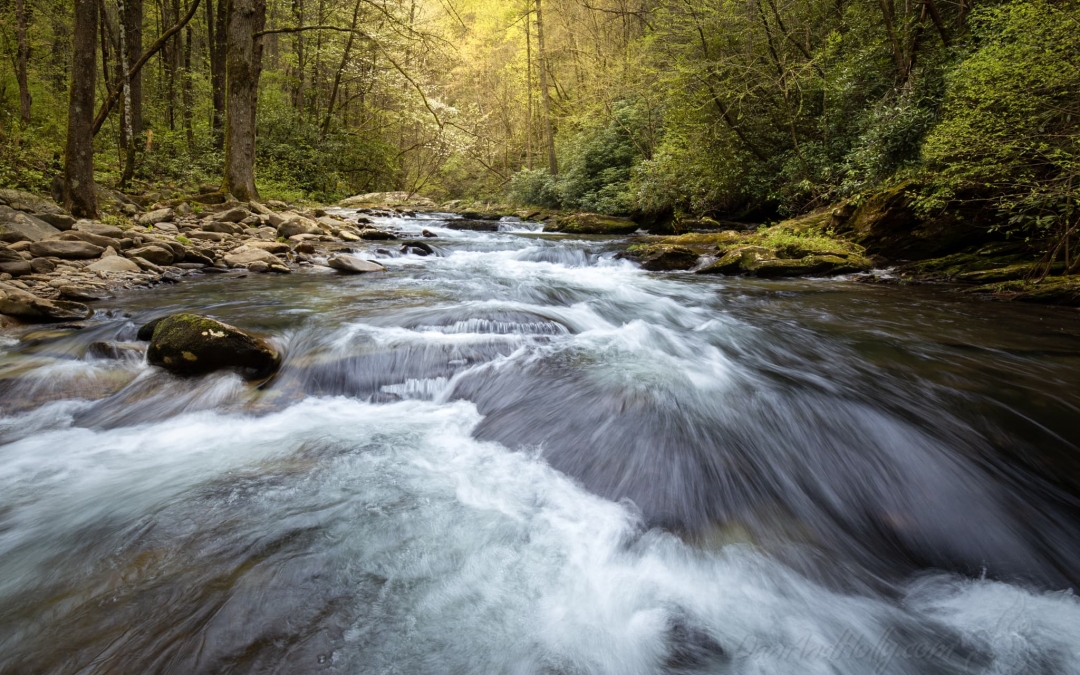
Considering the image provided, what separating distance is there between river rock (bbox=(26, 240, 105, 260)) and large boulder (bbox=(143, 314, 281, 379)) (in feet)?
13.2

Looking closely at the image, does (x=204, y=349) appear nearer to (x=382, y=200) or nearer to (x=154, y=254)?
(x=154, y=254)

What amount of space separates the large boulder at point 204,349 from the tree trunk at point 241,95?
851 centimetres

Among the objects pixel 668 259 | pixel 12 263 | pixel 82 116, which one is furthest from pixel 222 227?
pixel 668 259

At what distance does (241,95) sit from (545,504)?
37.2 feet

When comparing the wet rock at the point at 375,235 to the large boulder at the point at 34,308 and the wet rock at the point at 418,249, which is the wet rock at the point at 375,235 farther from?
the large boulder at the point at 34,308

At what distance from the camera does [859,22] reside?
1081 centimetres

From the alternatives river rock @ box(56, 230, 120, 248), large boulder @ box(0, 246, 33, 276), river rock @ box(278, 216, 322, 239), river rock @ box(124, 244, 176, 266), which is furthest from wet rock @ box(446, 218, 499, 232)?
large boulder @ box(0, 246, 33, 276)

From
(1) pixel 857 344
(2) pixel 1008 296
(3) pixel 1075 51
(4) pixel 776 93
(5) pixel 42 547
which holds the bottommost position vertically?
(5) pixel 42 547

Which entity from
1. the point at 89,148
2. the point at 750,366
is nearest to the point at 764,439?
the point at 750,366

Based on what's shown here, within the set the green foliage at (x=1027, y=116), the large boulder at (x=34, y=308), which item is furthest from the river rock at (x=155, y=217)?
the green foliage at (x=1027, y=116)

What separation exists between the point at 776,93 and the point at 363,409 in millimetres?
12011

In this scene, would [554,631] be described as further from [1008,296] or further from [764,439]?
[1008,296]

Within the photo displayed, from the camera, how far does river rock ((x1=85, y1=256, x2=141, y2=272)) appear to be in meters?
6.48

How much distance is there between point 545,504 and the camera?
269cm
